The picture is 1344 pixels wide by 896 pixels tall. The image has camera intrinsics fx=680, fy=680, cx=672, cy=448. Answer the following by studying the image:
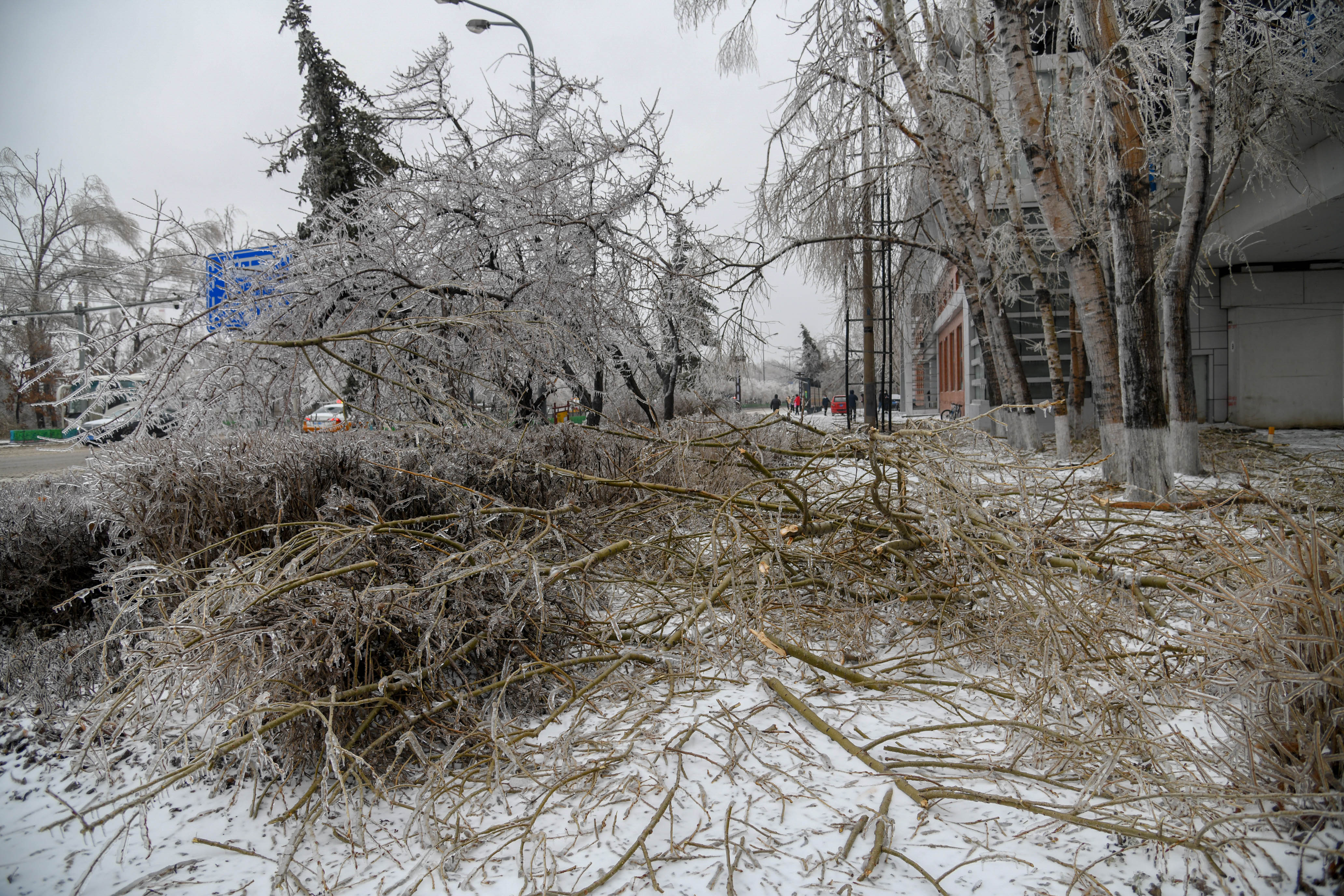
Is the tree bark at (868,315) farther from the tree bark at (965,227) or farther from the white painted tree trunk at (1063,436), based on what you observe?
the white painted tree trunk at (1063,436)

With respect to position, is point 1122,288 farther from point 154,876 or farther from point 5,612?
point 5,612

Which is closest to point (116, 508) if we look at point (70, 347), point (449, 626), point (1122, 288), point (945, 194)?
point (449, 626)

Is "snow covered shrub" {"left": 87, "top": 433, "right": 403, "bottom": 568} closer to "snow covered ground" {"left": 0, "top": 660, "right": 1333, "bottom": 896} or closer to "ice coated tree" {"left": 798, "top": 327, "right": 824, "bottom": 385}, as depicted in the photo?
"snow covered ground" {"left": 0, "top": 660, "right": 1333, "bottom": 896}

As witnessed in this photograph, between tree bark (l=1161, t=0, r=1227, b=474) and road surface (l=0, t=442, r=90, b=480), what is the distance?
1432 centimetres

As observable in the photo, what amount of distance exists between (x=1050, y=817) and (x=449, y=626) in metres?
2.07

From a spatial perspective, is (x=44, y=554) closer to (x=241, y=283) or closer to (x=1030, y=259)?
(x=241, y=283)

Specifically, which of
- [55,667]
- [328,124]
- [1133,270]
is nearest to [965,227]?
[1133,270]

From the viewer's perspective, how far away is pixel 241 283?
20.0 ft

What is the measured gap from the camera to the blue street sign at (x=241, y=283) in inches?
220

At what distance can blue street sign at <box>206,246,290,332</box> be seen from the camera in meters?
5.59

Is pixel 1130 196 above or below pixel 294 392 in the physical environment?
above

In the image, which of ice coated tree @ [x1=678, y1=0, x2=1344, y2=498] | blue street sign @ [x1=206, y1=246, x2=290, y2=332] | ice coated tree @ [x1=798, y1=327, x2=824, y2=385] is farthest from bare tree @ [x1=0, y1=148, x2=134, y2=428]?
ice coated tree @ [x1=798, y1=327, x2=824, y2=385]

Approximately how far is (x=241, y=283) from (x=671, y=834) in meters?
6.22

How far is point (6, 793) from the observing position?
2416 mm
